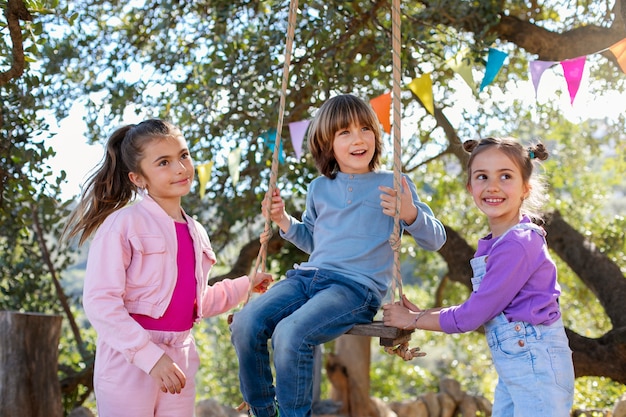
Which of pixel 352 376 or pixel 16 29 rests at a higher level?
pixel 16 29

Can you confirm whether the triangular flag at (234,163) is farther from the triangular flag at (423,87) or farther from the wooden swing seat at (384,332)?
the wooden swing seat at (384,332)

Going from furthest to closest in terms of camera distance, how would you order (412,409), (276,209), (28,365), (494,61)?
(412,409), (494,61), (28,365), (276,209)

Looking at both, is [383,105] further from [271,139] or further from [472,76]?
[271,139]

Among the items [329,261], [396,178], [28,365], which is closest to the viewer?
[396,178]

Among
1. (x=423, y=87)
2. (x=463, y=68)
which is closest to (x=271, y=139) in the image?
(x=423, y=87)

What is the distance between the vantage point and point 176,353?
250 centimetres

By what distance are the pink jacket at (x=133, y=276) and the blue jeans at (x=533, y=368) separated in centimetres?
104

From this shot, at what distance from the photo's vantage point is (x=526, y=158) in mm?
2465

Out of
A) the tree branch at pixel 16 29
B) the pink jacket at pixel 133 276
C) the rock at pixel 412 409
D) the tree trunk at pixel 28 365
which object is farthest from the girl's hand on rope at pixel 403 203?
the rock at pixel 412 409

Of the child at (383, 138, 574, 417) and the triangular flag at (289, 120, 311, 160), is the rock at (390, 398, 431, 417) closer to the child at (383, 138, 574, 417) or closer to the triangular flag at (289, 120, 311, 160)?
the triangular flag at (289, 120, 311, 160)

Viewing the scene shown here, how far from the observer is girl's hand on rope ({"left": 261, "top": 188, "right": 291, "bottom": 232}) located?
2826mm

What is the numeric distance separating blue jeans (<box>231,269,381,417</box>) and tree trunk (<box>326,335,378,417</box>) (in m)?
3.88

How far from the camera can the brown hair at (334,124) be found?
9.19 feet

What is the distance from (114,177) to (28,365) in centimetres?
140
